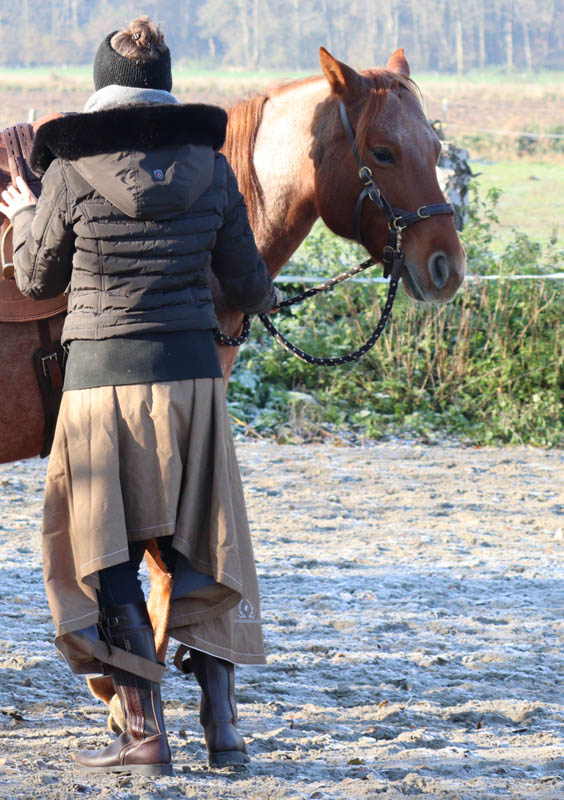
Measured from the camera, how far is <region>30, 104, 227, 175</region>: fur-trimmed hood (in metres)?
2.40

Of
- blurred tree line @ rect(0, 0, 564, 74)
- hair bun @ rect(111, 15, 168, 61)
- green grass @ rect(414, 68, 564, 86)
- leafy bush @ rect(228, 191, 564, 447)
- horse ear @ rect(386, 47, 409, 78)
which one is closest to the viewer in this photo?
hair bun @ rect(111, 15, 168, 61)

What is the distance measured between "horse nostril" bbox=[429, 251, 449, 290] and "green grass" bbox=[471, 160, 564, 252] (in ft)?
36.6

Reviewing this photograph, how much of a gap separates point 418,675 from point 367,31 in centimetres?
4070

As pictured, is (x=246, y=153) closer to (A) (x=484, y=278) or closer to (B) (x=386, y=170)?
(B) (x=386, y=170)

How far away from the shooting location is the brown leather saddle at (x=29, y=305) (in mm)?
2850

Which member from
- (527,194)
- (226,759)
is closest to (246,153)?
(226,759)

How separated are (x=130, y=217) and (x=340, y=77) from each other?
101 cm

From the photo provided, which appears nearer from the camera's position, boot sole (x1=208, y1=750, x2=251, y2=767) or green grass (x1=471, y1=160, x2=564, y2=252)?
boot sole (x1=208, y1=750, x2=251, y2=767)

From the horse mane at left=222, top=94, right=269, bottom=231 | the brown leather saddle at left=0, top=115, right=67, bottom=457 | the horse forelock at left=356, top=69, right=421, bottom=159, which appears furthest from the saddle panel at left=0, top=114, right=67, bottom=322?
the horse forelock at left=356, top=69, right=421, bottom=159

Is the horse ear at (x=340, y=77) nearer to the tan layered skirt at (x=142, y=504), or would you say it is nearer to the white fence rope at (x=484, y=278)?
the tan layered skirt at (x=142, y=504)

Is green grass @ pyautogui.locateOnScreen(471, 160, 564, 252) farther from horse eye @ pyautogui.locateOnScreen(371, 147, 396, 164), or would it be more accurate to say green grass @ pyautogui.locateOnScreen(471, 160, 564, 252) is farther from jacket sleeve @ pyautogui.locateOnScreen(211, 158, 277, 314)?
jacket sleeve @ pyautogui.locateOnScreen(211, 158, 277, 314)

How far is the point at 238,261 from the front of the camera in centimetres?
264

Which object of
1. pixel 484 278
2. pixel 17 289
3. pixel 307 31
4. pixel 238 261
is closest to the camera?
pixel 238 261

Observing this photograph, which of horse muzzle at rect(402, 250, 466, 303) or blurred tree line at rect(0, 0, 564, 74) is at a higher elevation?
blurred tree line at rect(0, 0, 564, 74)
